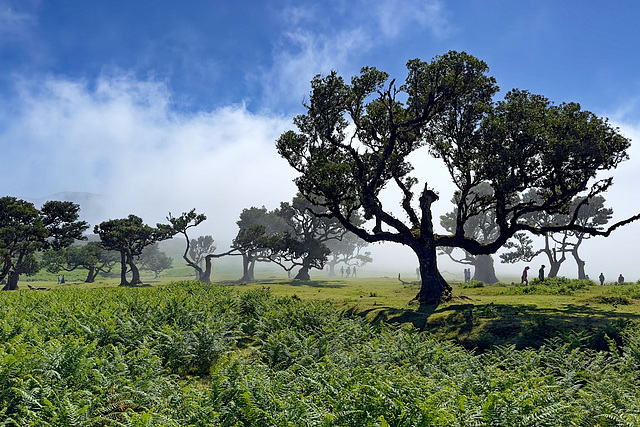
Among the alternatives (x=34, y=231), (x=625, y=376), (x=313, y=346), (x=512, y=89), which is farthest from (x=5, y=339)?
(x=34, y=231)

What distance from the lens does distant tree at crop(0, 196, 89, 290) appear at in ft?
132

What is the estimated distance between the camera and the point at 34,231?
40844 mm

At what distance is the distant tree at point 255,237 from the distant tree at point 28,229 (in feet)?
71.0

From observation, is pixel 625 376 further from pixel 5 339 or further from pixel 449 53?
pixel 449 53

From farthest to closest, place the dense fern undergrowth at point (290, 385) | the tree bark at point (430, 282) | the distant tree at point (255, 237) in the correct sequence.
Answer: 1. the distant tree at point (255, 237)
2. the tree bark at point (430, 282)
3. the dense fern undergrowth at point (290, 385)

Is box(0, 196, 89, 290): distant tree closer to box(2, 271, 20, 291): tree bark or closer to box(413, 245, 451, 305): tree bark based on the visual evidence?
box(2, 271, 20, 291): tree bark

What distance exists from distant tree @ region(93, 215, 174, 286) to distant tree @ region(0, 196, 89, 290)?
2.68 m

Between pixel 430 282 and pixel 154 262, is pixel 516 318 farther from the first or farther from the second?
pixel 154 262

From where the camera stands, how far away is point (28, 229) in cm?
4031

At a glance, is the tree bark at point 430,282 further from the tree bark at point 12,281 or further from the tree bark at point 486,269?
the tree bark at point 486,269

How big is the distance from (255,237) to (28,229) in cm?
2741

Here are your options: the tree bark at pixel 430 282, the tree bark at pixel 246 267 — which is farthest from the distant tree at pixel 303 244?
the tree bark at pixel 430 282

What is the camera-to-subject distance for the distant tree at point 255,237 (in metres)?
54.7

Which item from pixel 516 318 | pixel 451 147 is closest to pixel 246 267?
pixel 451 147
